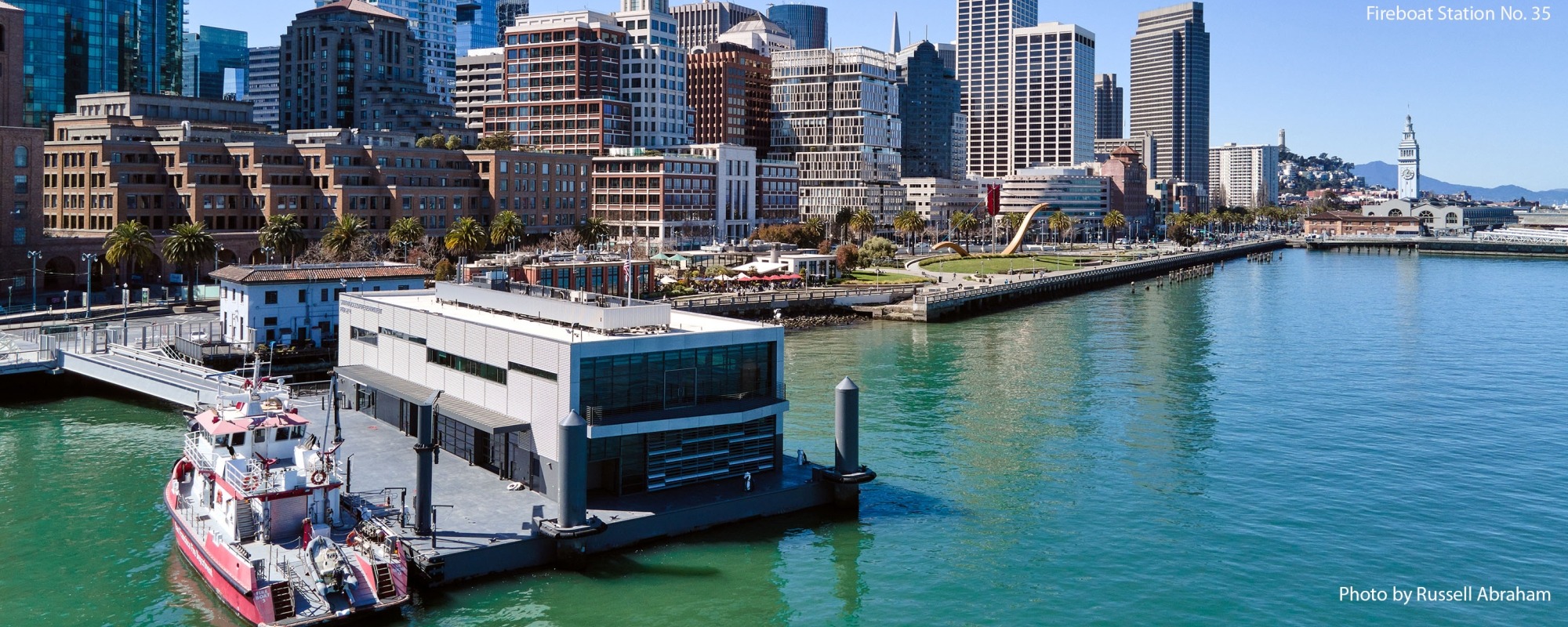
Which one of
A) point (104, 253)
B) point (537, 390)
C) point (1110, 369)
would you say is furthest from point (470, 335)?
point (104, 253)

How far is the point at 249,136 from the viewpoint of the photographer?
17275cm

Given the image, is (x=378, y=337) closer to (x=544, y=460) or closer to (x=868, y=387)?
(x=544, y=460)

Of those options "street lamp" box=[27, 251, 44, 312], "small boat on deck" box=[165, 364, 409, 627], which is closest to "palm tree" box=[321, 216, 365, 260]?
"street lamp" box=[27, 251, 44, 312]

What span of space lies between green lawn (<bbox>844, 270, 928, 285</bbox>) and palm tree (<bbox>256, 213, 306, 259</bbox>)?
219 feet

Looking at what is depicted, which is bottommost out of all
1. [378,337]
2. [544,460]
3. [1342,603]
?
[1342,603]

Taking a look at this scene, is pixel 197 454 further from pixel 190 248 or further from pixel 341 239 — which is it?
pixel 341 239

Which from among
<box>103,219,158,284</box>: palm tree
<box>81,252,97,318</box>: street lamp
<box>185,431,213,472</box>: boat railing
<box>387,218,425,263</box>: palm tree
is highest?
<box>387,218,425,263</box>: palm tree

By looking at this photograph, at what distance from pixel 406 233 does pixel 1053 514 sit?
103660 mm

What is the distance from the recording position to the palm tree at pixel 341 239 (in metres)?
133

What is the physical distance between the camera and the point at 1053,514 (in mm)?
56531

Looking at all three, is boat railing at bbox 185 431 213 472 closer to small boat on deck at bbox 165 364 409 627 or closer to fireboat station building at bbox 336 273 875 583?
small boat on deck at bbox 165 364 409 627

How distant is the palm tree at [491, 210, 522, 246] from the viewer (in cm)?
15012

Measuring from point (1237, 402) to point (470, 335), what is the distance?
53.6 metres

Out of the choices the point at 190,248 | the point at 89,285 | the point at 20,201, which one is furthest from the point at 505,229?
the point at 89,285
